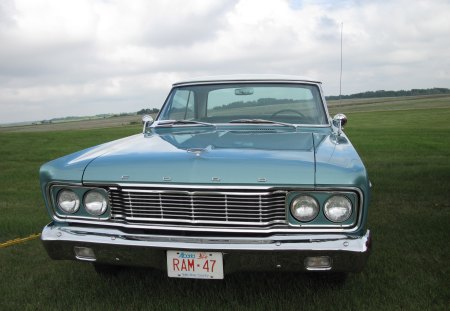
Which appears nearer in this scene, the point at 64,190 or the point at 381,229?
the point at 64,190

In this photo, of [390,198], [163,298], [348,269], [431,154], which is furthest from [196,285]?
[431,154]

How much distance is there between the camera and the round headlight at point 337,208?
8.83 ft

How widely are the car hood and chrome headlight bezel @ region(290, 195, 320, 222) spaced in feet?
0.41

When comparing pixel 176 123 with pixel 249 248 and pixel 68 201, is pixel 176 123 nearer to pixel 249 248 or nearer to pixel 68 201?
pixel 68 201

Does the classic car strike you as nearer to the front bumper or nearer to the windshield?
the front bumper

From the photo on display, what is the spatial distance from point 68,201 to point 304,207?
4.86 ft

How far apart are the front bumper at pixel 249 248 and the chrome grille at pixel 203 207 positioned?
0.10 metres

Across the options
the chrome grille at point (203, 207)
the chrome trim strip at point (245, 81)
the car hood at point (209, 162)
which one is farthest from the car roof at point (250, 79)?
the chrome grille at point (203, 207)

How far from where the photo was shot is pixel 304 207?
8.84 feet

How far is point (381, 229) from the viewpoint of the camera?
4.88m

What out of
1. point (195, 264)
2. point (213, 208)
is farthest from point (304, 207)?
point (195, 264)

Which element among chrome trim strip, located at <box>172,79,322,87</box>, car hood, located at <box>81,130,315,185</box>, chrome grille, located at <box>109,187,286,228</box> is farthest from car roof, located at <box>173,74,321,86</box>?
chrome grille, located at <box>109,187,286,228</box>

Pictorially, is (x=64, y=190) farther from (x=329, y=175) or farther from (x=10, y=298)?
(x=329, y=175)

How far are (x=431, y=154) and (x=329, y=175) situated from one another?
1030 centimetres
